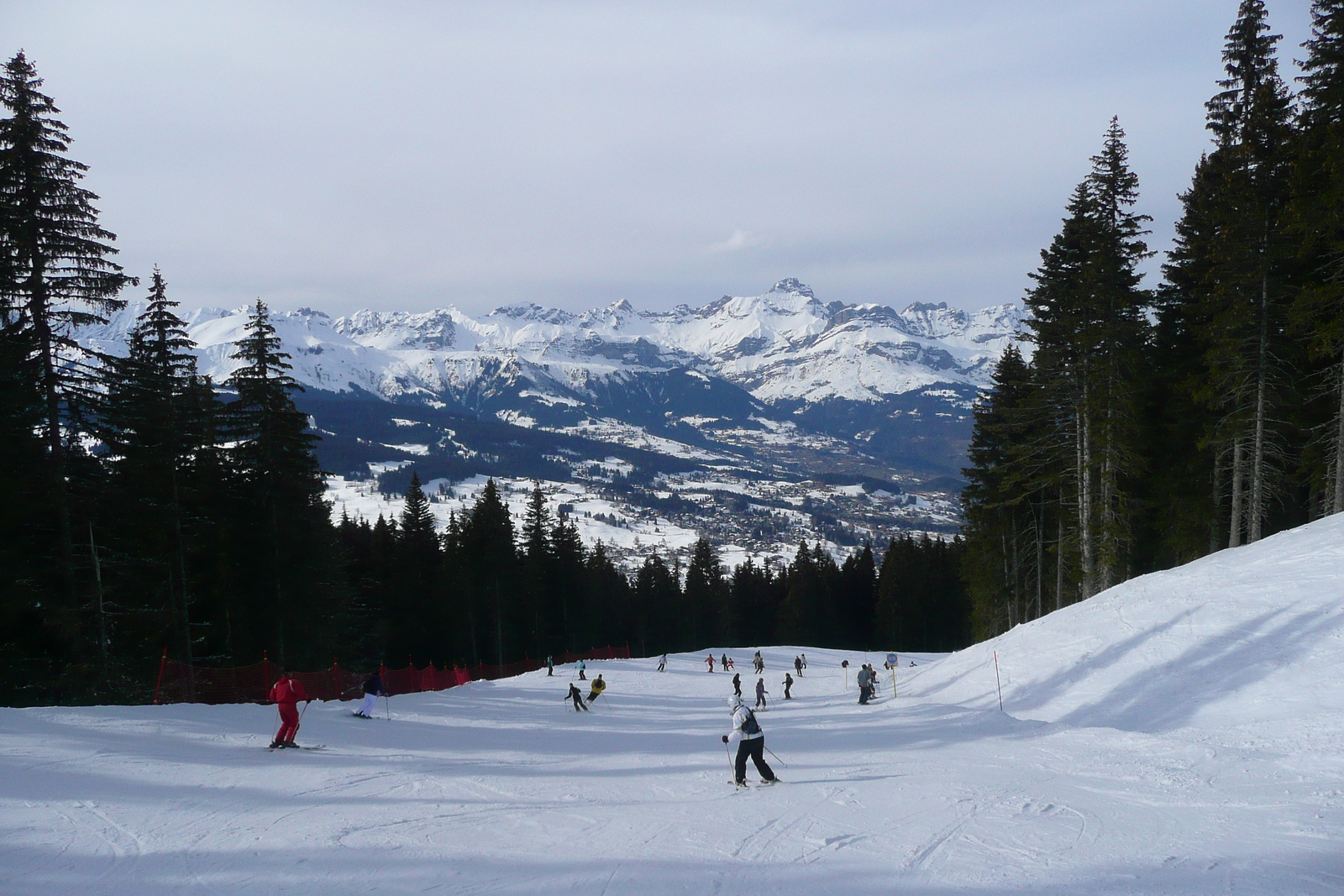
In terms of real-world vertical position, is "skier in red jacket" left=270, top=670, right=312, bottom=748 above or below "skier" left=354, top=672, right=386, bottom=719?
above

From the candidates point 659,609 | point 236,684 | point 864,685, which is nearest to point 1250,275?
point 864,685

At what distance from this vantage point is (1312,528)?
70.7 ft

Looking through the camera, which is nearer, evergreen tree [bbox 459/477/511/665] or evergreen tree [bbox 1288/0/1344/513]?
evergreen tree [bbox 1288/0/1344/513]

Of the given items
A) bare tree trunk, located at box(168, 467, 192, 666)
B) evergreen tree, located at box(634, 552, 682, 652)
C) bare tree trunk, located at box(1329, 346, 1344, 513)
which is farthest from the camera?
evergreen tree, located at box(634, 552, 682, 652)

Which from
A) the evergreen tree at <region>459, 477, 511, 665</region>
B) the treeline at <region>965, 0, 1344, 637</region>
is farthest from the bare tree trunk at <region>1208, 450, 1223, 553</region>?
the evergreen tree at <region>459, 477, 511, 665</region>

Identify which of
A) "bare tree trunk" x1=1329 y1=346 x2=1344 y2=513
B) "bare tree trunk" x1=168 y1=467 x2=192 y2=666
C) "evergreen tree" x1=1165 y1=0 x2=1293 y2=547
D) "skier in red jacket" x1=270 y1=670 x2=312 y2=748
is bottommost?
"skier in red jacket" x1=270 y1=670 x2=312 y2=748

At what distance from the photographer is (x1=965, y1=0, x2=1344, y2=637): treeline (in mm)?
22844

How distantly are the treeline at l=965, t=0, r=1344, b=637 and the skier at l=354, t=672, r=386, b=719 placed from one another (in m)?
23.5

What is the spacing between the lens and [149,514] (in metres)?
22.4

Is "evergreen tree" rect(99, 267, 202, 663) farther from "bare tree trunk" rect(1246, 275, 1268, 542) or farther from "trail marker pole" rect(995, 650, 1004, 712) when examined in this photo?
"bare tree trunk" rect(1246, 275, 1268, 542)

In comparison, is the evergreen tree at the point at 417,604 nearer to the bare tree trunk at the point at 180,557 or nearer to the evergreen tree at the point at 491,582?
the evergreen tree at the point at 491,582

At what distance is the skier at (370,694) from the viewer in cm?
1928

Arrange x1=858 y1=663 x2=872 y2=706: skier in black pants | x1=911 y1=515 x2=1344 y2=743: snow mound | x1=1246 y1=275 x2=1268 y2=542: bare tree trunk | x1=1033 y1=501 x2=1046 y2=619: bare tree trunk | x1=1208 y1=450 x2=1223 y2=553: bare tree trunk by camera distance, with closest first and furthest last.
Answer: x1=911 y1=515 x2=1344 y2=743: snow mound → x1=1246 y1=275 x2=1268 y2=542: bare tree trunk → x1=858 y1=663 x2=872 y2=706: skier in black pants → x1=1208 y1=450 x2=1223 y2=553: bare tree trunk → x1=1033 y1=501 x2=1046 y2=619: bare tree trunk

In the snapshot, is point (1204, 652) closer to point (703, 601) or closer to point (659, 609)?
point (659, 609)
